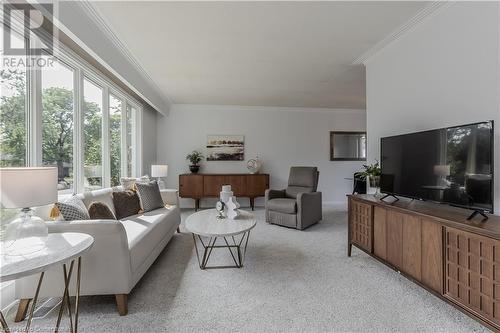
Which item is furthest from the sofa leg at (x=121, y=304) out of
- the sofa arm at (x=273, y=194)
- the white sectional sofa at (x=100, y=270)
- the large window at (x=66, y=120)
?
the sofa arm at (x=273, y=194)

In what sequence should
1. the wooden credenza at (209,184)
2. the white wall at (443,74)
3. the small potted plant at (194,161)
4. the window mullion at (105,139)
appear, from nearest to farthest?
the white wall at (443,74)
the window mullion at (105,139)
the wooden credenza at (209,184)
the small potted plant at (194,161)

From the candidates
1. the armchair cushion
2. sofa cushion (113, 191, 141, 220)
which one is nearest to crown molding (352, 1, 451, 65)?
the armchair cushion

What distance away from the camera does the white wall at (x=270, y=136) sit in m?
5.91

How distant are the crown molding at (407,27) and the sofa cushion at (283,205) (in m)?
2.33

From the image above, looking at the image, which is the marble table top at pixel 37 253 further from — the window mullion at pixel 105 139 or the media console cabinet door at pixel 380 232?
the media console cabinet door at pixel 380 232

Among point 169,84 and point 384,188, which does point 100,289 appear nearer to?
point 384,188

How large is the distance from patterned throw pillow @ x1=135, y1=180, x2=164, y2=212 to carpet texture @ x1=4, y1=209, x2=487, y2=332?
753 millimetres

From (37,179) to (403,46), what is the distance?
11.2 ft

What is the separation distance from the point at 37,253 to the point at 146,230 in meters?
1.15

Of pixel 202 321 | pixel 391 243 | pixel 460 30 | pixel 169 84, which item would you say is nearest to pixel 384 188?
pixel 391 243

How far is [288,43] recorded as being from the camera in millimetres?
2803

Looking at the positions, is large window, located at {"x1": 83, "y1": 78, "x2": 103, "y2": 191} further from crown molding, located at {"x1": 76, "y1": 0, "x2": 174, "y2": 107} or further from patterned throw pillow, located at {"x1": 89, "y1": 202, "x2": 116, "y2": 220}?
patterned throw pillow, located at {"x1": 89, "y1": 202, "x2": 116, "y2": 220}

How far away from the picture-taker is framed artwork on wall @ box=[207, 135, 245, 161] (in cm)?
595

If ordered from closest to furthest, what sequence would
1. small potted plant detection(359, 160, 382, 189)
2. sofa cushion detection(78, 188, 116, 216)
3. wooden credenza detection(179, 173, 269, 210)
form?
1. sofa cushion detection(78, 188, 116, 216)
2. small potted plant detection(359, 160, 382, 189)
3. wooden credenza detection(179, 173, 269, 210)
